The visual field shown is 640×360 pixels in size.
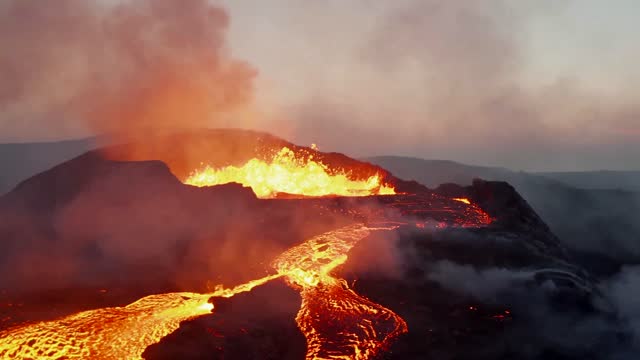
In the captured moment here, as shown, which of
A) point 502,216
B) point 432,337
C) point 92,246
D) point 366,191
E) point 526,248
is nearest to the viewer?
point 432,337

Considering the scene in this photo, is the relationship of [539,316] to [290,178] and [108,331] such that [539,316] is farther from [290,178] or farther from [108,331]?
[290,178]

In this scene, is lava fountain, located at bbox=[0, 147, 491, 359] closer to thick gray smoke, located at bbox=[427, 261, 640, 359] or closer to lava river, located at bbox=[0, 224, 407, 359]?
lava river, located at bbox=[0, 224, 407, 359]

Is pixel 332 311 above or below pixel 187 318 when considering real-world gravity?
above

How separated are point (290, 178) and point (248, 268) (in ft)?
36.6

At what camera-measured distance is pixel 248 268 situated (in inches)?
585

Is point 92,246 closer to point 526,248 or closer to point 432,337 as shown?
point 432,337

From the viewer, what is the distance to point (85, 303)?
12.7m

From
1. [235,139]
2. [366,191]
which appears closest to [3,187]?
[235,139]

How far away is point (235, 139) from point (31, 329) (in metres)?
16.4

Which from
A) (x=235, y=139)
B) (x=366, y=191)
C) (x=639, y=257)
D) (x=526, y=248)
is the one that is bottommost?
(x=639, y=257)

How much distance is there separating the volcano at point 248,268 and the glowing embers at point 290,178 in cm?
18

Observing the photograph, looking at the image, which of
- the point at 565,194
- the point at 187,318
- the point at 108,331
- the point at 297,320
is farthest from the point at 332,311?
the point at 565,194

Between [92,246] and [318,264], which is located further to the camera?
[92,246]

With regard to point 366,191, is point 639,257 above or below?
below
